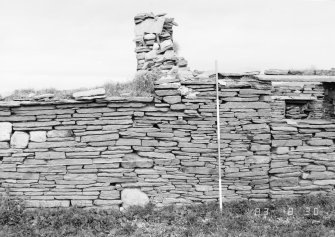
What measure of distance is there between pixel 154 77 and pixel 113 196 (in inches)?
94.4

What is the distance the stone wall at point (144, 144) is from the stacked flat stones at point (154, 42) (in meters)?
1.80

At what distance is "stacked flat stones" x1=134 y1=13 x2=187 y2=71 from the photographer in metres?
8.14

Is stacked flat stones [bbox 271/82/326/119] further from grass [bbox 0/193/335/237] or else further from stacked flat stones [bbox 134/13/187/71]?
→ grass [bbox 0/193/335/237]

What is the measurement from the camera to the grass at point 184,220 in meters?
5.58

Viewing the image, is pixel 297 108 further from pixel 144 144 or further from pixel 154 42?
pixel 144 144

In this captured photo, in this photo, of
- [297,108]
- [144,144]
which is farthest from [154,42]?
[297,108]

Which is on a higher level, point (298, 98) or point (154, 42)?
point (154, 42)

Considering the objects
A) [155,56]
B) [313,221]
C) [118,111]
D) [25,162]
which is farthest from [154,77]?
[313,221]

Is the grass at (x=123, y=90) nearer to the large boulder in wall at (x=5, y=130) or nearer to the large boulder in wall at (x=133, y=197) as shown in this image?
the large boulder in wall at (x=5, y=130)

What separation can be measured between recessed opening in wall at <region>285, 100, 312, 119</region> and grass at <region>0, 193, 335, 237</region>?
4671 millimetres

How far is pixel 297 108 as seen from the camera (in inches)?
429

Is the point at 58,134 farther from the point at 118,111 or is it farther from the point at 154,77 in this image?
the point at 154,77

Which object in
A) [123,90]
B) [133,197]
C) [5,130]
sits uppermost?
[123,90]

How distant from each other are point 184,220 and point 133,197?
108 cm
